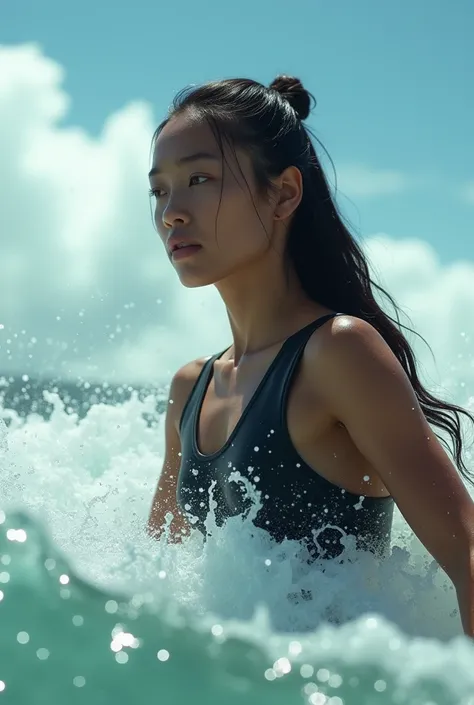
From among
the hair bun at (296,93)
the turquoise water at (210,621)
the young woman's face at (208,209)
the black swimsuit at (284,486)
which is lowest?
the turquoise water at (210,621)

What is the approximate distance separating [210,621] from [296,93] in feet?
5.80

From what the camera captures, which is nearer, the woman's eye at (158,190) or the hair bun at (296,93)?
the woman's eye at (158,190)

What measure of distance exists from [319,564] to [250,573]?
0.21 meters

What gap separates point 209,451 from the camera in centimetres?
278

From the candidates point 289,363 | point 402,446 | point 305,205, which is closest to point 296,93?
point 305,205

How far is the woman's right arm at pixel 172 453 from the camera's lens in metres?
3.21

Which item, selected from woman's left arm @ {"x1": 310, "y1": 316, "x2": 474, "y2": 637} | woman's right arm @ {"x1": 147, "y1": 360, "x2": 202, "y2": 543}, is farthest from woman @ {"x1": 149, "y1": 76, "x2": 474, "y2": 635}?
woman's right arm @ {"x1": 147, "y1": 360, "x2": 202, "y2": 543}

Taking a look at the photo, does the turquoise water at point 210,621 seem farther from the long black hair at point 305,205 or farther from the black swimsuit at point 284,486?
the long black hair at point 305,205

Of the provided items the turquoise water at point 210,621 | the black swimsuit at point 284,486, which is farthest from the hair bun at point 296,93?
the turquoise water at point 210,621

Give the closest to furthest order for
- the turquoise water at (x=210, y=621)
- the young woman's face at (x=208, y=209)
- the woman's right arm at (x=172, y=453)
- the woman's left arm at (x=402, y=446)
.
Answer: the turquoise water at (x=210, y=621) < the woman's left arm at (x=402, y=446) < the young woman's face at (x=208, y=209) < the woman's right arm at (x=172, y=453)

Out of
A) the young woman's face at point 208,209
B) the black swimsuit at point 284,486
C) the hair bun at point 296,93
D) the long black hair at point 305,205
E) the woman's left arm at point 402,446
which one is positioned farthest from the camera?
the hair bun at point 296,93

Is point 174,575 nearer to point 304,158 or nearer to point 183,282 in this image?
point 183,282

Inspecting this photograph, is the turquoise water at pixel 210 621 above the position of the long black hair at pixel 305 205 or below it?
below

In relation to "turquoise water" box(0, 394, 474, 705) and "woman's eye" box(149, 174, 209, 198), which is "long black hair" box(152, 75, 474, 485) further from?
"turquoise water" box(0, 394, 474, 705)
